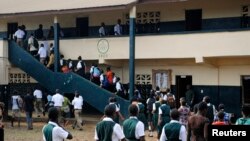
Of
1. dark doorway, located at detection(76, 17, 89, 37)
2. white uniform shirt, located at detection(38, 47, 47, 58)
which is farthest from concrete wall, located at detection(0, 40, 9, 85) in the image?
dark doorway, located at detection(76, 17, 89, 37)

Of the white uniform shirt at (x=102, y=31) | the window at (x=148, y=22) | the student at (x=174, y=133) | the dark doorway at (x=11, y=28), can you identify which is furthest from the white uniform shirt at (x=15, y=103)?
the student at (x=174, y=133)

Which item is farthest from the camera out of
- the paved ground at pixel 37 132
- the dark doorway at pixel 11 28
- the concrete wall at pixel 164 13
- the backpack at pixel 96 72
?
the dark doorway at pixel 11 28

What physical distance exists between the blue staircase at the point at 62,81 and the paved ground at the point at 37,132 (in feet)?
4.39

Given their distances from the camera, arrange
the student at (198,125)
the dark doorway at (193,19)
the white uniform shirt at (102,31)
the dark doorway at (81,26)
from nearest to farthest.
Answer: the student at (198,125)
the dark doorway at (193,19)
the white uniform shirt at (102,31)
the dark doorway at (81,26)

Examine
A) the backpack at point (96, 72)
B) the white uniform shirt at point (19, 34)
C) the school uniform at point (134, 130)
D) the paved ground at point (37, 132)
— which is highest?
the white uniform shirt at point (19, 34)

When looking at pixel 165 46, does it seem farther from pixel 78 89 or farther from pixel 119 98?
pixel 78 89

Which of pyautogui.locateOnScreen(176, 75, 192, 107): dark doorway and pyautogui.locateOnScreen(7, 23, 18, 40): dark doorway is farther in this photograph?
pyautogui.locateOnScreen(7, 23, 18, 40): dark doorway

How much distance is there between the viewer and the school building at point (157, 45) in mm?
21453

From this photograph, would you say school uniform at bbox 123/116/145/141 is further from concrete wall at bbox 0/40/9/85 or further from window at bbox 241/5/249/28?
concrete wall at bbox 0/40/9/85

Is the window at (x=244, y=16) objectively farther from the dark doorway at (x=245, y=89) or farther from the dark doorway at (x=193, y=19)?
the dark doorway at (x=245, y=89)

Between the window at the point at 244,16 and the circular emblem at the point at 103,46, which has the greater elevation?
the window at the point at 244,16

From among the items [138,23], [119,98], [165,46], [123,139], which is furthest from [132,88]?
[123,139]

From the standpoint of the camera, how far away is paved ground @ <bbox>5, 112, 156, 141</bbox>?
18.7 metres

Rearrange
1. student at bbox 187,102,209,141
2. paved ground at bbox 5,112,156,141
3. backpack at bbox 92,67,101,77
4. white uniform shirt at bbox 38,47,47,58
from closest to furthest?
student at bbox 187,102,209,141 < paved ground at bbox 5,112,156,141 < backpack at bbox 92,67,101,77 < white uniform shirt at bbox 38,47,47,58
